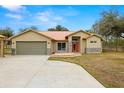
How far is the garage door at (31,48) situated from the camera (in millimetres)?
34309

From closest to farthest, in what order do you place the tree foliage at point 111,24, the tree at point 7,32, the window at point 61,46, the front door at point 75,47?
1. the window at point 61,46
2. the front door at point 75,47
3. the tree foliage at point 111,24
4. the tree at point 7,32

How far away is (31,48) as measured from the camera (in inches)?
1355

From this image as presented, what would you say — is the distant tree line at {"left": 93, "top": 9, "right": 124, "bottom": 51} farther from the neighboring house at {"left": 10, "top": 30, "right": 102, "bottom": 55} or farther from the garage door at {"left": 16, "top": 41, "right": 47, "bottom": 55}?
the garage door at {"left": 16, "top": 41, "right": 47, "bottom": 55}

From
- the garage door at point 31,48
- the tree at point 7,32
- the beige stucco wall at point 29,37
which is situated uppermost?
the tree at point 7,32

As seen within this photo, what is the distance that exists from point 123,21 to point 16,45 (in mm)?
18448

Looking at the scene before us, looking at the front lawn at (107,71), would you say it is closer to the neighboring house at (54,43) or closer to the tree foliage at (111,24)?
the neighboring house at (54,43)

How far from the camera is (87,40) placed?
36.9m

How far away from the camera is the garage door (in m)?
34.3

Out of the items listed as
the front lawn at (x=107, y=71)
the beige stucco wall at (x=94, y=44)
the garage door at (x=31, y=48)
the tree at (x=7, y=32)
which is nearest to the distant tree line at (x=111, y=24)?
the beige stucco wall at (x=94, y=44)

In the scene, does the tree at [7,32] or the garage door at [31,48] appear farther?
the tree at [7,32]

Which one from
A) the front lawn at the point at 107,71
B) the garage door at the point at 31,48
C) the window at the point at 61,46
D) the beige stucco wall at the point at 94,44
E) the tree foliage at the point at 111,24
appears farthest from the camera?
the tree foliage at the point at 111,24

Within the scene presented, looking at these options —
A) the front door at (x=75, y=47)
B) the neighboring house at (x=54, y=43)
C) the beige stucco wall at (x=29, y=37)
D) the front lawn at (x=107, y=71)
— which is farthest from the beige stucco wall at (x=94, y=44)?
the front lawn at (x=107, y=71)

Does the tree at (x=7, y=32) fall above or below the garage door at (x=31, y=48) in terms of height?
above
